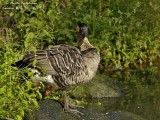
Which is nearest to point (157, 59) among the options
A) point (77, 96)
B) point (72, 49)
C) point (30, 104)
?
point (77, 96)

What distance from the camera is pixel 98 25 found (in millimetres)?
10133

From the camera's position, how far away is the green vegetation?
908 cm

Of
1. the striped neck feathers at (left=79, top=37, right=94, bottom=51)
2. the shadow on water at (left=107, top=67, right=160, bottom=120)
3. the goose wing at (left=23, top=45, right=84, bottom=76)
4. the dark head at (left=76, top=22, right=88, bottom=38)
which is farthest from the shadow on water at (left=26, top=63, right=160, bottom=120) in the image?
the dark head at (left=76, top=22, right=88, bottom=38)

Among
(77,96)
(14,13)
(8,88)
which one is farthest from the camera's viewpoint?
(14,13)

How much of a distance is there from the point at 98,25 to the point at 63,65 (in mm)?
2835

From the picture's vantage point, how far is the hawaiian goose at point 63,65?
7.38 metres

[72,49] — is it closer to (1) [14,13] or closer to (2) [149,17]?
(1) [14,13]

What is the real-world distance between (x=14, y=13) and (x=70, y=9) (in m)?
1.30

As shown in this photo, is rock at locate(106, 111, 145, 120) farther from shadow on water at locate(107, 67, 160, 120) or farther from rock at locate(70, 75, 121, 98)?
rock at locate(70, 75, 121, 98)

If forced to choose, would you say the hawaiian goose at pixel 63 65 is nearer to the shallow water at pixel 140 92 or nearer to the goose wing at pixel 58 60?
the goose wing at pixel 58 60

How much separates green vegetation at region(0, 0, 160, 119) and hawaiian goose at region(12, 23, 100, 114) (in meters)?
0.28

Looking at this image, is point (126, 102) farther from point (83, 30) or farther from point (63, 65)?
point (63, 65)

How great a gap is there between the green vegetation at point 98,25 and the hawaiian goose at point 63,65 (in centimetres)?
28

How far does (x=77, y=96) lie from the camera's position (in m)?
8.79
